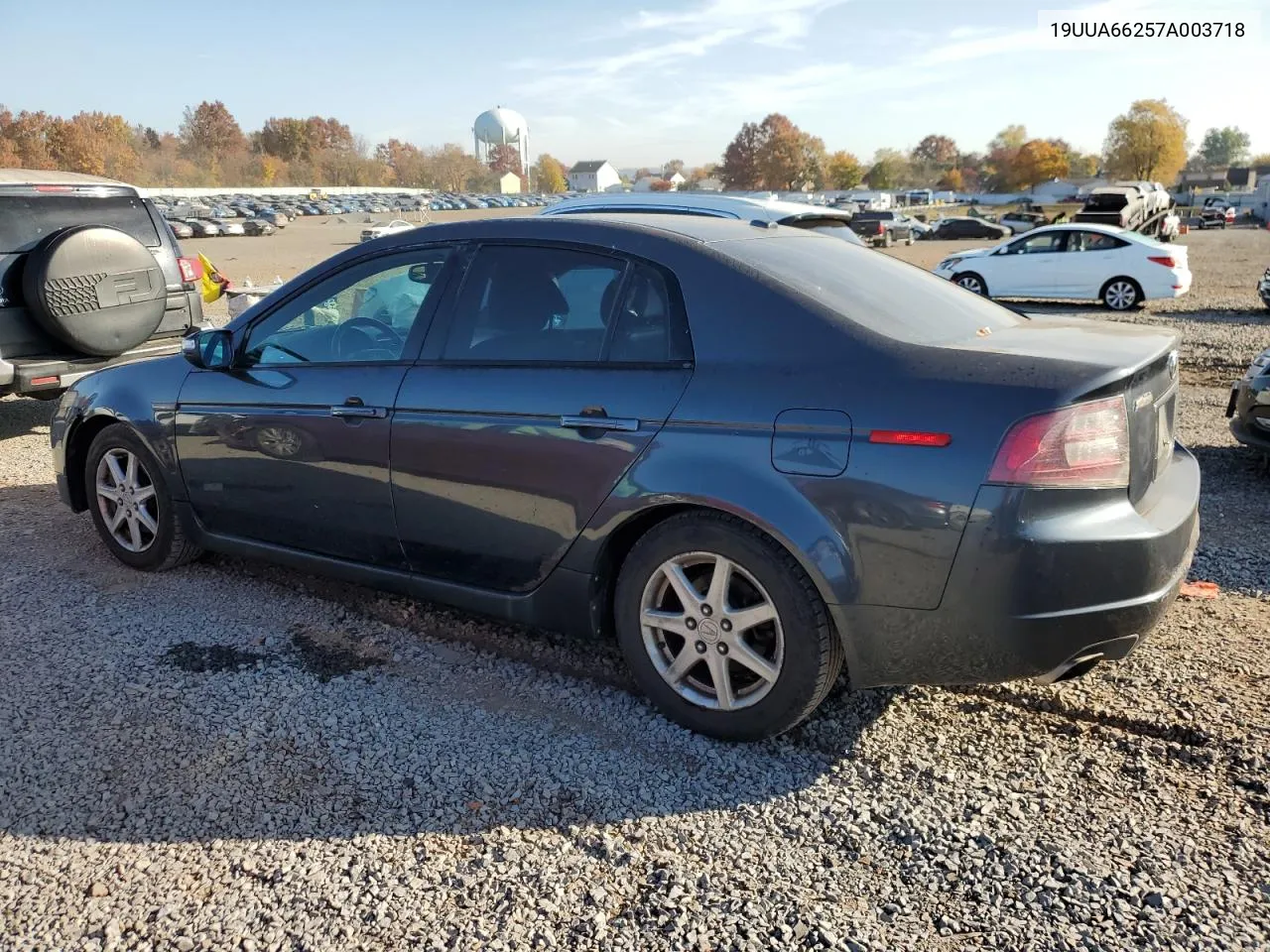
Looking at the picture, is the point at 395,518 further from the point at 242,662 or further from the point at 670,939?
the point at 670,939

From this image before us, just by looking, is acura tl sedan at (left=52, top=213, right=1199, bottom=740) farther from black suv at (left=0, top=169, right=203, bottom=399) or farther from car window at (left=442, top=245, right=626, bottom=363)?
black suv at (left=0, top=169, right=203, bottom=399)

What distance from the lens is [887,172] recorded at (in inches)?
5364

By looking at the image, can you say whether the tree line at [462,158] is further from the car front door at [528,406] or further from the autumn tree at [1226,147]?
the car front door at [528,406]

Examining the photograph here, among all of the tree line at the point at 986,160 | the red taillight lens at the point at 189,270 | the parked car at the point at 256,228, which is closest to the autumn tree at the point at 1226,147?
the tree line at the point at 986,160

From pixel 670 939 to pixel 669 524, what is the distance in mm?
1223

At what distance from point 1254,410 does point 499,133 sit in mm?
181258

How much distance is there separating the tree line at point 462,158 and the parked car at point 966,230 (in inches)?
2673

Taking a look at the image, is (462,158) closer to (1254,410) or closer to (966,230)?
(966,230)

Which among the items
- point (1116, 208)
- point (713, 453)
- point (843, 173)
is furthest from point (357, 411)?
point (843, 173)

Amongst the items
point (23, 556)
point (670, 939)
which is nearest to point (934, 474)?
point (670, 939)

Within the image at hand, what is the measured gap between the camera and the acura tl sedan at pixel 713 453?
2.67 m

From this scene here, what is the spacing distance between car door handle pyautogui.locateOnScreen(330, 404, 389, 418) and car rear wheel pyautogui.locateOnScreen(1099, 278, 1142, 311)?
15.8 meters

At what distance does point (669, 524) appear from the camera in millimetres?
3090

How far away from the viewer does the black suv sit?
261 inches
